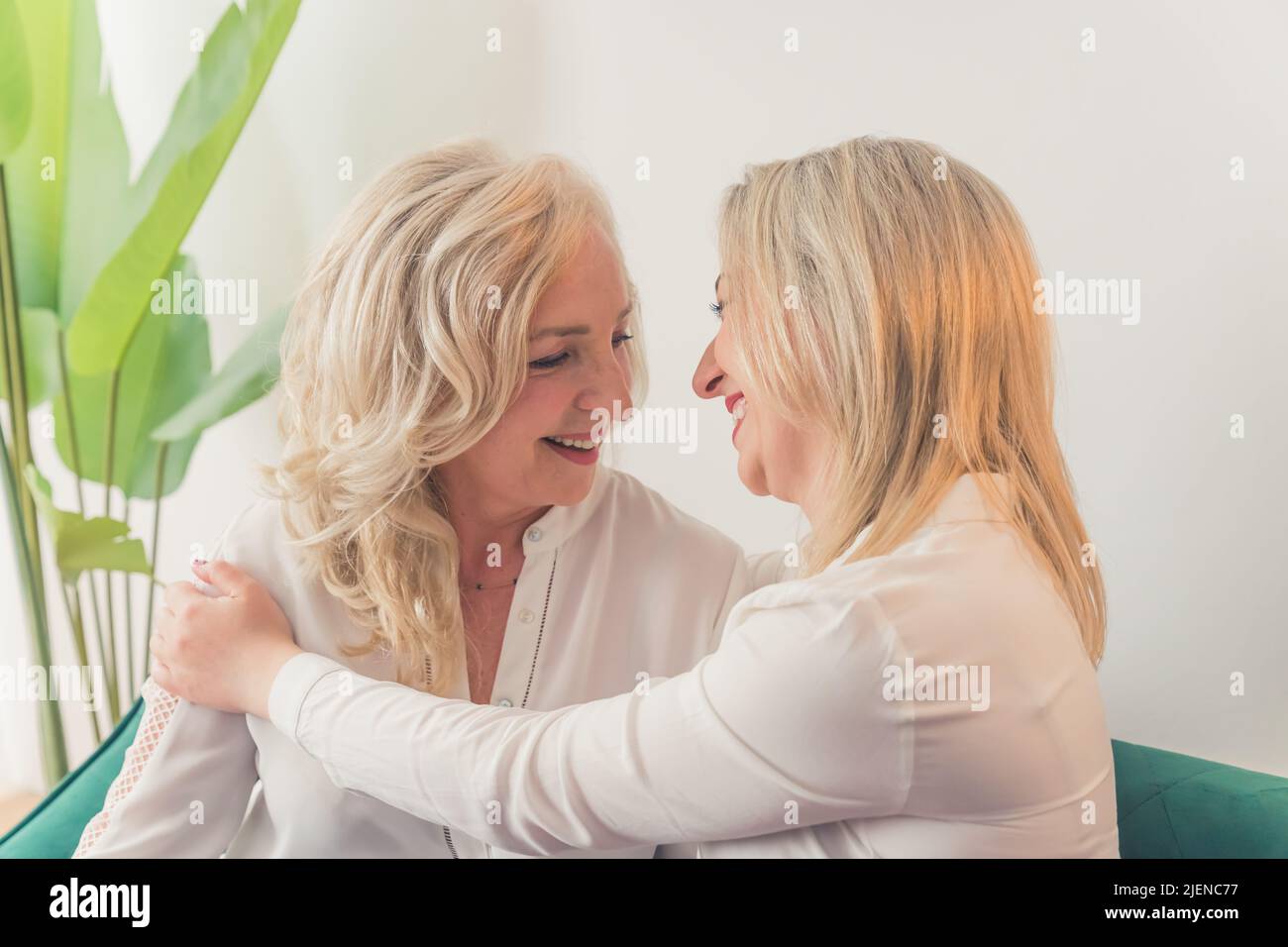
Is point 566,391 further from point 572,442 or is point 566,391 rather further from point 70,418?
point 70,418

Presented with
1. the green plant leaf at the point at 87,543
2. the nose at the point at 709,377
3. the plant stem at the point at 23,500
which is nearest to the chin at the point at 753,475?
the nose at the point at 709,377

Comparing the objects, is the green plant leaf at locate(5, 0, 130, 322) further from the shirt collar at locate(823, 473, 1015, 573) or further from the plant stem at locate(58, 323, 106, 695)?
the shirt collar at locate(823, 473, 1015, 573)

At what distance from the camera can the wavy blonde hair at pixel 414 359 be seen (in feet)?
3.70

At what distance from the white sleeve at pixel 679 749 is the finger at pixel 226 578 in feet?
0.67

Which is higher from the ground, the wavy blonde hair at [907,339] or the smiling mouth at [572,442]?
the wavy blonde hair at [907,339]

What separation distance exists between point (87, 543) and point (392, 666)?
2.41 feet

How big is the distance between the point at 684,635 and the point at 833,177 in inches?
20.3

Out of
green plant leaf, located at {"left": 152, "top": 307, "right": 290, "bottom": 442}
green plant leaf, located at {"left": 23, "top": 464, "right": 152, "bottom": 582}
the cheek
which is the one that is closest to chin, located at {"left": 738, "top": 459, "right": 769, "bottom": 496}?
the cheek

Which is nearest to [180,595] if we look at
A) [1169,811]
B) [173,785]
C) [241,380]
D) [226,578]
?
[226,578]

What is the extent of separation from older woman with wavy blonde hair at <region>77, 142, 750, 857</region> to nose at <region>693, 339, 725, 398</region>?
0.09 meters

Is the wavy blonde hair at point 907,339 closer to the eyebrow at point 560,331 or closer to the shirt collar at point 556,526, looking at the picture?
the eyebrow at point 560,331

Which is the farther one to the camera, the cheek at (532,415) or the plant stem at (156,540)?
the plant stem at (156,540)
